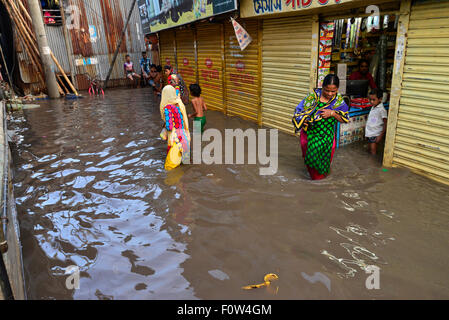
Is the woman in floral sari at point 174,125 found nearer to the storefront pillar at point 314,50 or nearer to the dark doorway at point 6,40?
the storefront pillar at point 314,50

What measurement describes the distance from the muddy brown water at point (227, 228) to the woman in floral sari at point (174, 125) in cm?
27

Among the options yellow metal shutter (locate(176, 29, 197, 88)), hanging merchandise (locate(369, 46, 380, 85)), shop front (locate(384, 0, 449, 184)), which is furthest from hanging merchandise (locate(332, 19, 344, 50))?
yellow metal shutter (locate(176, 29, 197, 88))

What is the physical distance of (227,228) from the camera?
153 inches

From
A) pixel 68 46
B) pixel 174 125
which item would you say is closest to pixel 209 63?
pixel 174 125

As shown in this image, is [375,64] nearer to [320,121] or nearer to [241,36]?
[241,36]

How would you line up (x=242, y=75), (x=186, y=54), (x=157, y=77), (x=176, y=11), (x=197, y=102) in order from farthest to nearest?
(x=157, y=77) < (x=186, y=54) < (x=176, y=11) < (x=242, y=75) < (x=197, y=102)

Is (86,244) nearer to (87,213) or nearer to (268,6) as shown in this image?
(87,213)

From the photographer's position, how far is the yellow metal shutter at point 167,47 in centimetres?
1372

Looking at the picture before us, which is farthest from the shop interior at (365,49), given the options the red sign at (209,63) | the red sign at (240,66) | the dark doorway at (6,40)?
the dark doorway at (6,40)

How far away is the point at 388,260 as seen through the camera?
10.4 feet

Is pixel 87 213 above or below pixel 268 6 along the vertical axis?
below

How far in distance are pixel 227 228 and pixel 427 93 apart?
11.0 ft
